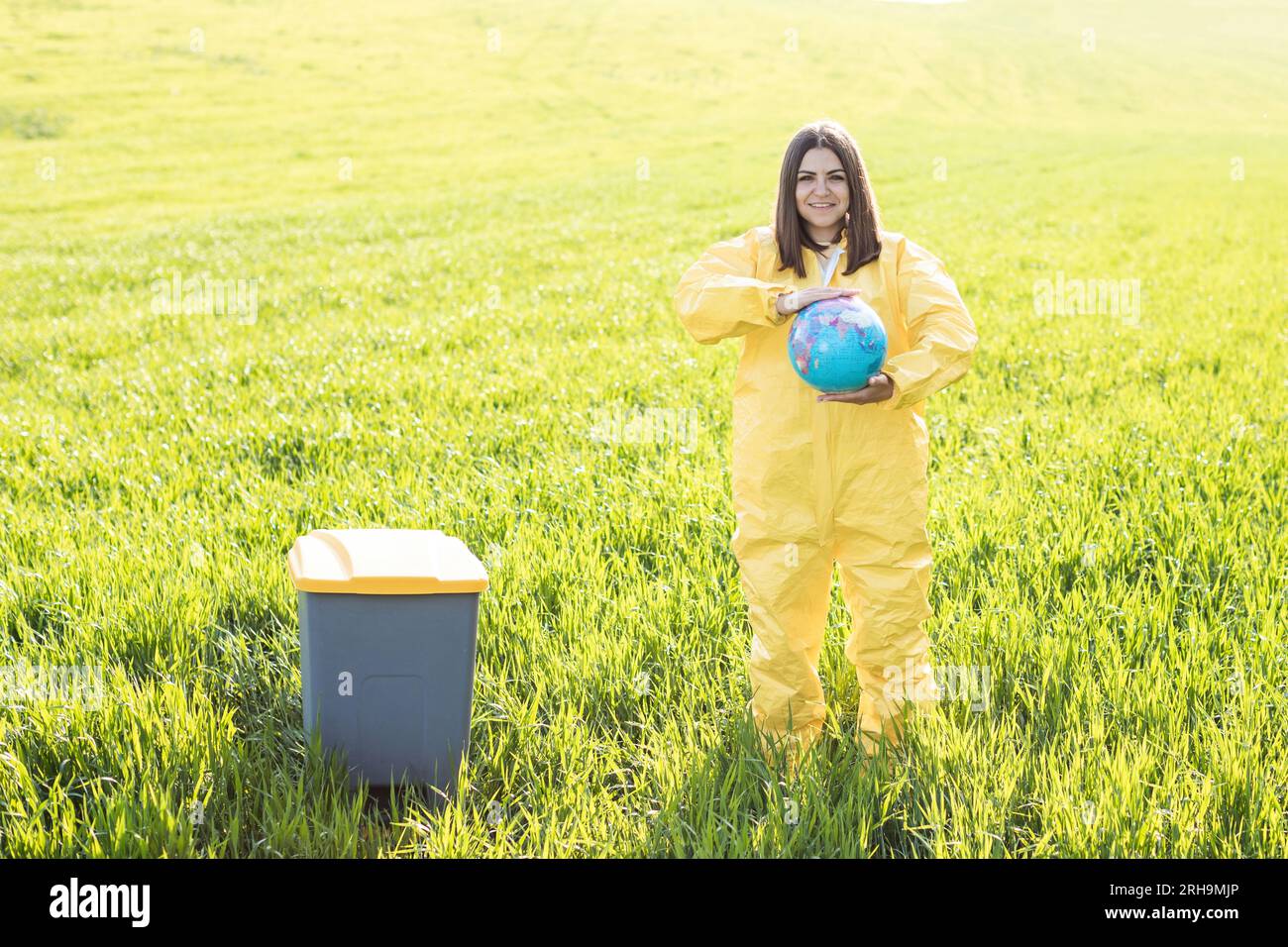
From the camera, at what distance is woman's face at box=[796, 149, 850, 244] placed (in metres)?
3.59

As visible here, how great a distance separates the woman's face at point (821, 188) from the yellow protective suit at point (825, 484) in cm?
14

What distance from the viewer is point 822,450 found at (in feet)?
11.5

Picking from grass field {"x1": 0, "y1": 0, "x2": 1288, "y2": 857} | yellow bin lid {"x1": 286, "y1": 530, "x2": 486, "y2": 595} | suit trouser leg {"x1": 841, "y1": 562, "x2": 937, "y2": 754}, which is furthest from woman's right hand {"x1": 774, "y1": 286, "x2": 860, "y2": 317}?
grass field {"x1": 0, "y1": 0, "x2": 1288, "y2": 857}

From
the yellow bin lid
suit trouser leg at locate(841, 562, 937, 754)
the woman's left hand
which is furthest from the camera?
suit trouser leg at locate(841, 562, 937, 754)

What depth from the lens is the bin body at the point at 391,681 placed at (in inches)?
126

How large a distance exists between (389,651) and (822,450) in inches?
59.3

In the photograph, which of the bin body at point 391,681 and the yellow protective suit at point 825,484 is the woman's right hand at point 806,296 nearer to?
the yellow protective suit at point 825,484

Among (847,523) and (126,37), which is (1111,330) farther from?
(126,37)

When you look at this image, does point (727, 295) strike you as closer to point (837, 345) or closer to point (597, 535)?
point (837, 345)

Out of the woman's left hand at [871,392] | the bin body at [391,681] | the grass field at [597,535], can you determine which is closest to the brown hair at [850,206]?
the woman's left hand at [871,392]

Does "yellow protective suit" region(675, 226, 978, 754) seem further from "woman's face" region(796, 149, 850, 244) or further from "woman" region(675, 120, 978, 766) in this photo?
"woman's face" region(796, 149, 850, 244)

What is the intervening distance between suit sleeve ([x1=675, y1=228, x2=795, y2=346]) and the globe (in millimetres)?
158
